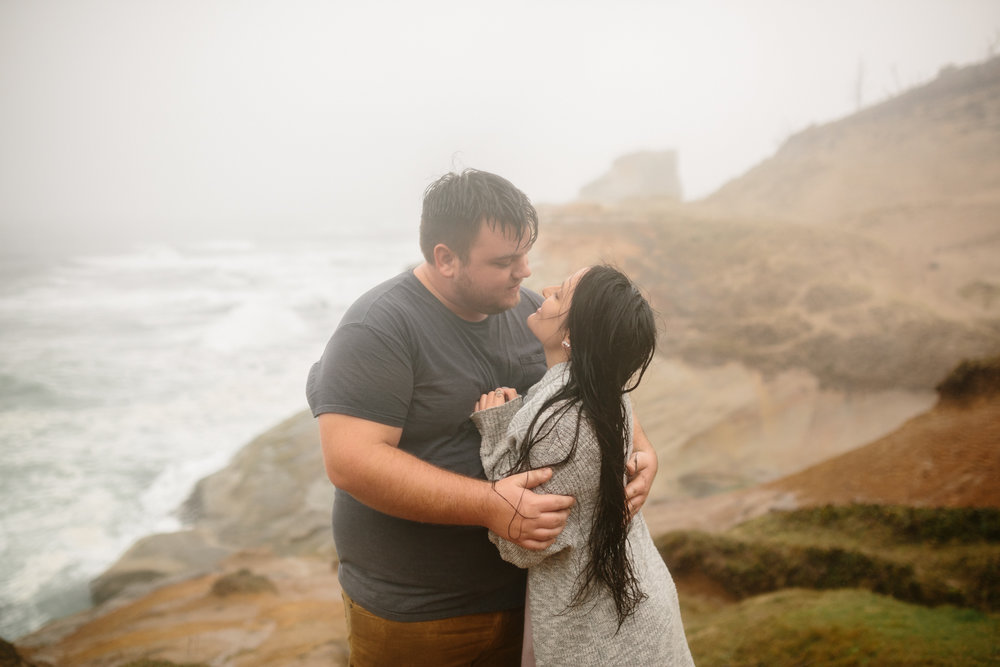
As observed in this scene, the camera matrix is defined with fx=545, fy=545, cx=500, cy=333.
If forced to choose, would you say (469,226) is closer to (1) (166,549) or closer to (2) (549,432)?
(2) (549,432)

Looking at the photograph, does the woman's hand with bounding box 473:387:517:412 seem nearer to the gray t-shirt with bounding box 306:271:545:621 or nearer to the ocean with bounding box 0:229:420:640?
→ the gray t-shirt with bounding box 306:271:545:621

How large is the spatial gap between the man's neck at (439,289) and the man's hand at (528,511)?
587 millimetres

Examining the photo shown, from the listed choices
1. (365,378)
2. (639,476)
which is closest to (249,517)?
(365,378)

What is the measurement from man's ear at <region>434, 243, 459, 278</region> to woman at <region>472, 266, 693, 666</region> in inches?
15.4

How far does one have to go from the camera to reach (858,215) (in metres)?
22.7

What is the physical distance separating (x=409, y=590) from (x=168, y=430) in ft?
44.4

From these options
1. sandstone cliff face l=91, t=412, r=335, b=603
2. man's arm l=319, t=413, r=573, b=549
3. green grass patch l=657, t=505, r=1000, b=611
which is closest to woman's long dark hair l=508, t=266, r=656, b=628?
man's arm l=319, t=413, r=573, b=549

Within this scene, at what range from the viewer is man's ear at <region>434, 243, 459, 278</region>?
1.70 meters

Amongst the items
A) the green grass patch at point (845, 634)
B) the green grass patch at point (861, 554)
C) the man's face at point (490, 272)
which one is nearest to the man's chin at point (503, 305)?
the man's face at point (490, 272)

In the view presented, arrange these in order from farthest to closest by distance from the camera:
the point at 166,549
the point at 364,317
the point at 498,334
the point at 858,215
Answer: the point at 858,215 → the point at 166,549 → the point at 498,334 → the point at 364,317

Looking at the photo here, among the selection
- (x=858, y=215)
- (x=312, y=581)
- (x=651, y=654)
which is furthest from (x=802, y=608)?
(x=858, y=215)

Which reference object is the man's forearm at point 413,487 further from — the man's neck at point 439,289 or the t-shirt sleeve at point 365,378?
the man's neck at point 439,289

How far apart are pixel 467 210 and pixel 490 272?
201 mm

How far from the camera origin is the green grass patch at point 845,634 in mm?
2189
